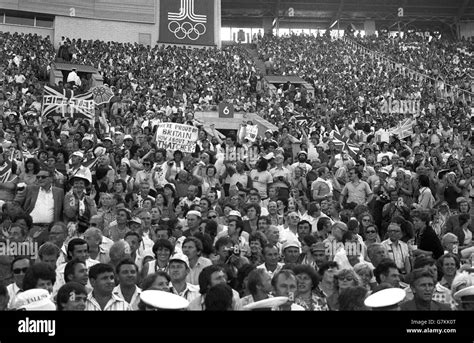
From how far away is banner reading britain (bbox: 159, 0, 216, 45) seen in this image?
138 ft

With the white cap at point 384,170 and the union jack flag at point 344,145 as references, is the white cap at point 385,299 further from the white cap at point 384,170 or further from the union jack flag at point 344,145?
the union jack flag at point 344,145

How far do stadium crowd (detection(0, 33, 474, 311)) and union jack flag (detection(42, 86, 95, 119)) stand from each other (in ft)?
1.03

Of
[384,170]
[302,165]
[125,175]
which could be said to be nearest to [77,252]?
[125,175]

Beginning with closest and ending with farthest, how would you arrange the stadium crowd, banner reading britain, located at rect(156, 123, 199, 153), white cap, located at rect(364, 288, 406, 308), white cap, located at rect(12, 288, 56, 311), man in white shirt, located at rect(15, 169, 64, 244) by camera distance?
white cap, located at rect(364, 288, 406, 308) → white cap, located at rect(12, 288, 56, 311) → the stadium crowd → man in white shirt, located at rect(15, 169, 64, 244) → banner reading britain, located at rect(156, 123, 199, 153)

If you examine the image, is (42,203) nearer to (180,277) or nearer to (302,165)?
(180,277)

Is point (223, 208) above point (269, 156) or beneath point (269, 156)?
beneath

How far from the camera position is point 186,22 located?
4216 centimetres

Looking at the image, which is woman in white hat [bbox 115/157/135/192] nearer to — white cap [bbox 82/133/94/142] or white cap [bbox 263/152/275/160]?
white cap [bbox 82/133/94/142]

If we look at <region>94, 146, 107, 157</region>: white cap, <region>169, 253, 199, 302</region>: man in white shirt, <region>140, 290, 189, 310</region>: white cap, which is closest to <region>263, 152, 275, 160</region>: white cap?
<region>94, 146, 107, 157</region>: white cap

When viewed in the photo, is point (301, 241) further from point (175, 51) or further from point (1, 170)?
point (175, 51)

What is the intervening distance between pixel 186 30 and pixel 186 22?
1.49 feet

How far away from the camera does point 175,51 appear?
36.2 meters

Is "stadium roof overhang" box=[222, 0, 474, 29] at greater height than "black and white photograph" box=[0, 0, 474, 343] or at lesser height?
greater
